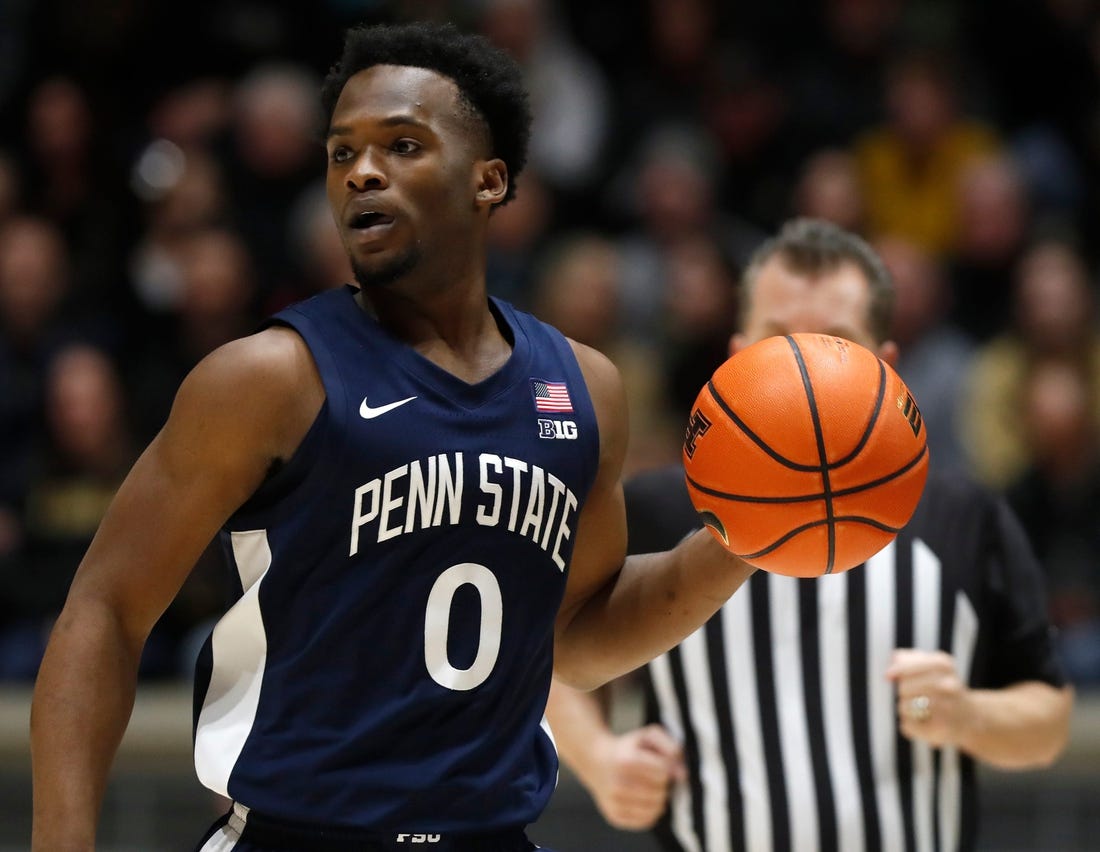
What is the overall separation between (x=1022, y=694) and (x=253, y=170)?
199 inches

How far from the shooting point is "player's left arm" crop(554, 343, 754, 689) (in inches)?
123

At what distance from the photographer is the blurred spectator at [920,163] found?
7992 millimetres

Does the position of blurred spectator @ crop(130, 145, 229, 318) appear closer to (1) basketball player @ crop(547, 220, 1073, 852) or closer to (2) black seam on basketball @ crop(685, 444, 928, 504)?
(1) basketball player @ crop(547, 220, 1073, 852)

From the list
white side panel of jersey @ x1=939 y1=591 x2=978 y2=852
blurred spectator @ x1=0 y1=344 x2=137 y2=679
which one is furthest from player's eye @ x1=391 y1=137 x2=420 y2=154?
blurred spectator @ x1=0 y1=344 x2=137 y2=679

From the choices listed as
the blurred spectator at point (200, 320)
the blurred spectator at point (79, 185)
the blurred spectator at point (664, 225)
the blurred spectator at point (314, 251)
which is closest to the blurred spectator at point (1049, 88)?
the blurred spectator at point (664, 225)

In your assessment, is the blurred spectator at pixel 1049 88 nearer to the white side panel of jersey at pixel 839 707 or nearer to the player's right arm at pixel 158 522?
the white side panel of jersey at pixel 839 707

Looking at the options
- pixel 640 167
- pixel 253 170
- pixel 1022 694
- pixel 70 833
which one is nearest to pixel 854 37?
pixel 640 167

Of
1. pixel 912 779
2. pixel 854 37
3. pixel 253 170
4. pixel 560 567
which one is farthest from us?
pixel 854 37

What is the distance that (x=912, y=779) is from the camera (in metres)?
3.72

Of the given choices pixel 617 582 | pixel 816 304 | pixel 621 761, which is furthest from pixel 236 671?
pixel 816 304

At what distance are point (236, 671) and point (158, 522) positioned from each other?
1.01 feet

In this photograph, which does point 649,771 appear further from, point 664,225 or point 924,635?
point 664,225

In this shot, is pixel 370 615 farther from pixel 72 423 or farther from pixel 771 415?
pixel 72 423

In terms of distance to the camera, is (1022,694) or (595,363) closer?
(595,363)
